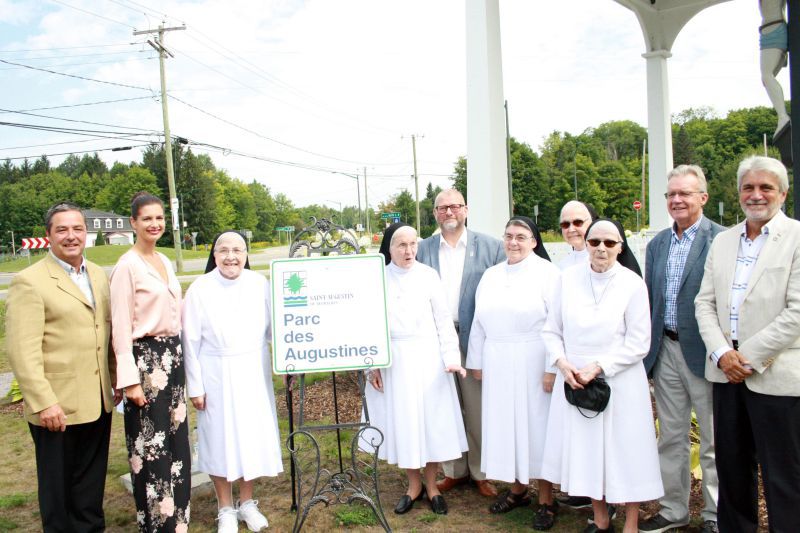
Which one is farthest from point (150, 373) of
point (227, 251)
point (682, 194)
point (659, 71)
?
point (659, 71)

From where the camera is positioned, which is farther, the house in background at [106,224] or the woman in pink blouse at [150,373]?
the house in background at [106,224]

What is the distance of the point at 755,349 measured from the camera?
323cm

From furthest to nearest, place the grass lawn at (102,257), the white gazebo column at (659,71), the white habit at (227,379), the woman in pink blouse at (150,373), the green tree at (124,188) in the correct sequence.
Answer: the green tree at (124,188) < the grass lawn at (102,257) < the white gazebo column at (659,71) < the white habit at (227,379) < the woman in pink blouse at (150,373)

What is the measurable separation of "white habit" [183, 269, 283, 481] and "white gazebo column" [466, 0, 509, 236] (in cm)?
362

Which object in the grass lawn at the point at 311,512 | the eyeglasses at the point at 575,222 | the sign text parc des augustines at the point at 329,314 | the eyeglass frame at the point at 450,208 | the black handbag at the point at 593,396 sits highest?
the eyeglass frame at the point at 450,208

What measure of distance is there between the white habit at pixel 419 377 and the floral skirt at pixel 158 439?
60.3 inches

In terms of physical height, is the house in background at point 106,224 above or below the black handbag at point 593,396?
above

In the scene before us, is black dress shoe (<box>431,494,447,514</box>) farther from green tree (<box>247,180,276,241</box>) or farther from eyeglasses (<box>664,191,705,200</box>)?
green tree (<box>247,180,276,241</box>)

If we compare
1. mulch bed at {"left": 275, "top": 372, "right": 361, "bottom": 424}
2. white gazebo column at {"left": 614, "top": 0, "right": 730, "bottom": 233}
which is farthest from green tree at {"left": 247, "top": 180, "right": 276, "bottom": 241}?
mulch bed at {"left": 275, "top": 372, "right": 361, "bottom": 424}

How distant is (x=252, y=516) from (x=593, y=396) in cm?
265

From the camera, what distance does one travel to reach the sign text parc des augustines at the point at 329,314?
4.21 m

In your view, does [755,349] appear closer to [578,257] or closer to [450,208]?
[578,257]

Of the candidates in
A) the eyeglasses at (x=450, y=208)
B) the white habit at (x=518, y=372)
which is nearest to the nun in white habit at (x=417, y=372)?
the white habit at (x=518, y=372)

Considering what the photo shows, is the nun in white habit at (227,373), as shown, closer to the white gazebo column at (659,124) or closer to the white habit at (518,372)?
the white habit at (518,372)
